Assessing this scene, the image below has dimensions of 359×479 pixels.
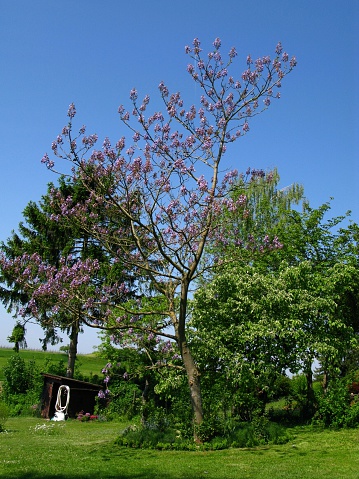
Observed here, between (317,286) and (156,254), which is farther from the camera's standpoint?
(317,286)

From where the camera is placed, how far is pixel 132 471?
33.3 ft

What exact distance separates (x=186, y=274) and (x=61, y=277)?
352 centimetres

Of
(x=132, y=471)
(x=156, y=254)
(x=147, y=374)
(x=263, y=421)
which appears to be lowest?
(x=132, y=471)

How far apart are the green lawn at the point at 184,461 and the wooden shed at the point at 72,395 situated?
1183 cm

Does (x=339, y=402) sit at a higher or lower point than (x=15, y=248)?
lower

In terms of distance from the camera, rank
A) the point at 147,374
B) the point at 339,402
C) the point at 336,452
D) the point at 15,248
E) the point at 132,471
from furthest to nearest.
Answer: the point at 15,248 < the point at 147,374 < the point at 339,402 < the point at 336,452 < the point at 132,471

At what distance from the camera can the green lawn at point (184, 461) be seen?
31.8 ft

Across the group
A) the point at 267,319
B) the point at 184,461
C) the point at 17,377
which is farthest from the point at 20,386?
the point at 184,461

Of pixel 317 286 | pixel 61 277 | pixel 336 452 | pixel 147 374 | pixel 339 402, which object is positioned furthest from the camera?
pixel 147 374

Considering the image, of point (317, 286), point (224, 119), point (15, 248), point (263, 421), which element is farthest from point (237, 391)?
point (15, 248)

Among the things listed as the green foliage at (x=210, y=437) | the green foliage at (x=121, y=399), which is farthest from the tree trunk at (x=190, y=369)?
the green foliage at (x=121, y=399)

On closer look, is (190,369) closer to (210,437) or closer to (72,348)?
(210,437)

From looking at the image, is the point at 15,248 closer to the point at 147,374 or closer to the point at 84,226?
the point at 147,374

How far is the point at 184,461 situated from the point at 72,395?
17181mm
